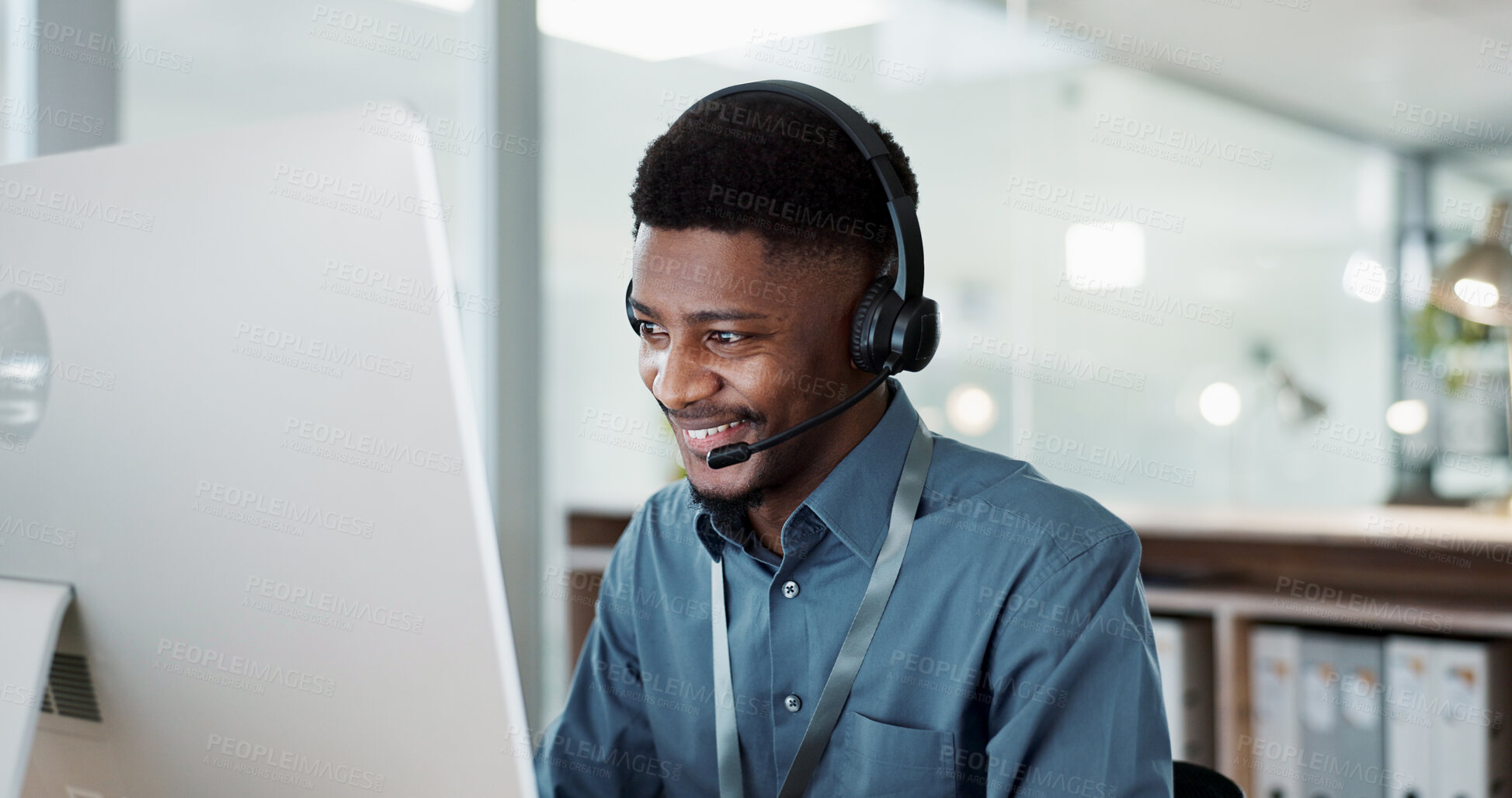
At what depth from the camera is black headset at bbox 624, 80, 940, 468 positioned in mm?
942

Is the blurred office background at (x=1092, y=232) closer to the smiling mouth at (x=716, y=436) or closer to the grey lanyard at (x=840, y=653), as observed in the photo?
the grey lanyard at (x=840, y=653)

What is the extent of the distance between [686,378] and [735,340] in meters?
0.05

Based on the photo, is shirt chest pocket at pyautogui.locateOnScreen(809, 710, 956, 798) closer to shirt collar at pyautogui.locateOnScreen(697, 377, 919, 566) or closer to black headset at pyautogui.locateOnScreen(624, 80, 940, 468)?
shirt collar at pyautogui.locateOnScreen(697, 377, 919, 566)

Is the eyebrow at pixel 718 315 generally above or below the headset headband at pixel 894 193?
below

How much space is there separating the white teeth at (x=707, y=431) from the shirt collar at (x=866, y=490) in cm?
10

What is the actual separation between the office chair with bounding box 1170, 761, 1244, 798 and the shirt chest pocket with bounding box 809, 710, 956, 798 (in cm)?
18

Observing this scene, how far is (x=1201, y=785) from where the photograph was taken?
3.10 ft

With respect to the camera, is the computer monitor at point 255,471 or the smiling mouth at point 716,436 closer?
the computer monitor at point 255,471

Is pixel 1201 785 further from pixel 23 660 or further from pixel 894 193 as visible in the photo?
pixel 23 660

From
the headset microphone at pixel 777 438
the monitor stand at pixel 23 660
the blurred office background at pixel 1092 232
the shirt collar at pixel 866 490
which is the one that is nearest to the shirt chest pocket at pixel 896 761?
the shirt collar at pixel 866 490

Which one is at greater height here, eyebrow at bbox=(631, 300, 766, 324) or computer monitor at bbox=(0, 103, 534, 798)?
eyebrow at bbox=(631, 300, 766, 324)

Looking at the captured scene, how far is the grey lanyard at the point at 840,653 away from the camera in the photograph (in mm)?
951

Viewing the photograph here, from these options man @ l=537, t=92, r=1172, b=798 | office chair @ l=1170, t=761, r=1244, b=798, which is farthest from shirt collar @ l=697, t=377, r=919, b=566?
office chair @ l=1170, t=761, r=1244, b=798

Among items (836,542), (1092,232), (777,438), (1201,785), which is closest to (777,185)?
(777,438)
